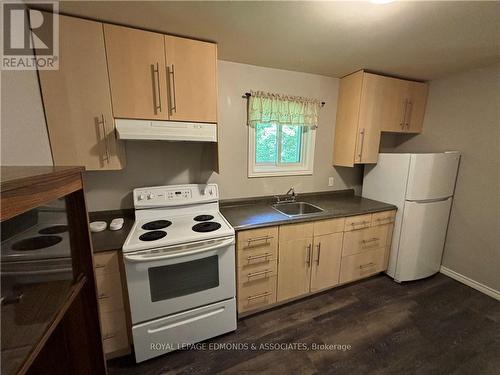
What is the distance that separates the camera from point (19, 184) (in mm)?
467

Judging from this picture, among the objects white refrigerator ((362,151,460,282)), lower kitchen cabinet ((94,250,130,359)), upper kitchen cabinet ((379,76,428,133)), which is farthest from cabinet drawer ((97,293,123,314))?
upper kitchen cabinet ((379,76,428,133))

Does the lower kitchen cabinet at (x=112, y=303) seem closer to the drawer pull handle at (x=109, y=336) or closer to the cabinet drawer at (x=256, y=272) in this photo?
the drawer pull handle at (x=109, y=336)

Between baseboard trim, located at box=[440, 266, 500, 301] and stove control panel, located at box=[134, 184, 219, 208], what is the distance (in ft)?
9.49

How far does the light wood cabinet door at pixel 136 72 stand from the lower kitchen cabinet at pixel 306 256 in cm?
120

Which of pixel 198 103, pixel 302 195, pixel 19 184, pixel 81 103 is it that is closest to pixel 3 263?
pixel 19 184

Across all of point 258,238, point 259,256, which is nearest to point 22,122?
point 258,238

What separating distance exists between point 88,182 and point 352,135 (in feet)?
8.69

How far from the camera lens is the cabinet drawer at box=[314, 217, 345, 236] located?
78.6 inches

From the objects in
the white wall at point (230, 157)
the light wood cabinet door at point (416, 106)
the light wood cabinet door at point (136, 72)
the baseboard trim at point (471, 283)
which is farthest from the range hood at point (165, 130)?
the baseboard trim at point (471, 283)

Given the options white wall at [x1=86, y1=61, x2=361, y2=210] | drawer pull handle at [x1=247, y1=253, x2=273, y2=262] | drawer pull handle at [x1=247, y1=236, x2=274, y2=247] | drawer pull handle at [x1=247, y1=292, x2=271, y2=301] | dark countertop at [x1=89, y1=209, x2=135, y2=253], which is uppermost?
white wall at [x1=86, y1=61, x2=361, y2=210]

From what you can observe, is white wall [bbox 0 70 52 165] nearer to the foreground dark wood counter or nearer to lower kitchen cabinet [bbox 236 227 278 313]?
the foreground dark wood counter

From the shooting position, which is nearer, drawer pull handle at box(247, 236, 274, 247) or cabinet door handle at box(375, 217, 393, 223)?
drawer pull handle at box(247, 236, 274, 247)

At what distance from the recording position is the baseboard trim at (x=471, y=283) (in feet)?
7.09

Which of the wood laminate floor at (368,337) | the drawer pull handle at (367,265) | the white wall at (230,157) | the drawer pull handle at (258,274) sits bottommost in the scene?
the wood laminate floor at (368,337)
